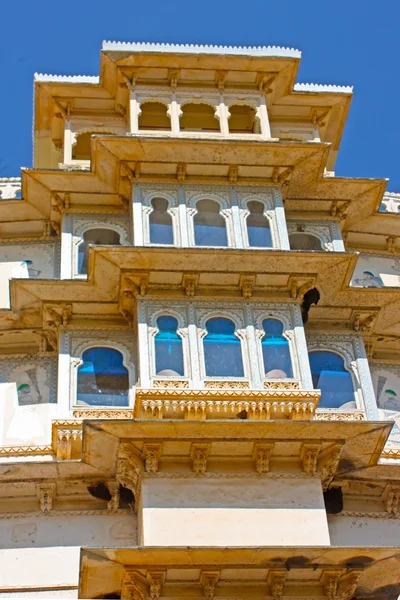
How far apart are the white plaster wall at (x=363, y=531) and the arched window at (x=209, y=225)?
4475mm

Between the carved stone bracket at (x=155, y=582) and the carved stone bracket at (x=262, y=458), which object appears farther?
the carved stone bracket at (x=262, y=458)

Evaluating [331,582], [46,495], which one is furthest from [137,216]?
[331,582]

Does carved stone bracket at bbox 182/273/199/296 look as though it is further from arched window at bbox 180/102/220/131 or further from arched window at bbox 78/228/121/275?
arched window at bbox 180/102/220/131

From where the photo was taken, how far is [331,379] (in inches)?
698

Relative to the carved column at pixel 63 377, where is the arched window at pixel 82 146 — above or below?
above

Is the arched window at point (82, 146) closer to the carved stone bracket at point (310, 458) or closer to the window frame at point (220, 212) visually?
the window frame at point (220, 212)

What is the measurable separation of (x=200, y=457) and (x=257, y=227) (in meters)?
4.37

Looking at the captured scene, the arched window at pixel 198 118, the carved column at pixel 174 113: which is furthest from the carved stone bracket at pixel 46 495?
the arched window at pixel 198 118

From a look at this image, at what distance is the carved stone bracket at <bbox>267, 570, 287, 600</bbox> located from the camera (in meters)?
14.2

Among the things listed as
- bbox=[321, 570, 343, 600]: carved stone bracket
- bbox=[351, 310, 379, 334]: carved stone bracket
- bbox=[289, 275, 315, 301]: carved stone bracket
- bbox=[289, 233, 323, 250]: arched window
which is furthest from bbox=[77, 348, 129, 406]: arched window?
bbox=[321, 570, 343, 600]: carved stone bracket

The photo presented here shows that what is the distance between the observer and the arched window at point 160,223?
1842 cm

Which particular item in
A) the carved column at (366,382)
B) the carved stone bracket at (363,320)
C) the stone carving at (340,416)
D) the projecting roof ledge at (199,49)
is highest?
the projecting roof ledge at (199,49)

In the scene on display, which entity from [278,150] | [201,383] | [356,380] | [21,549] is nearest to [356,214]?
[278,150]

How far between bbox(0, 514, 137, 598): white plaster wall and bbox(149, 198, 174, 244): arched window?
14.0ft
